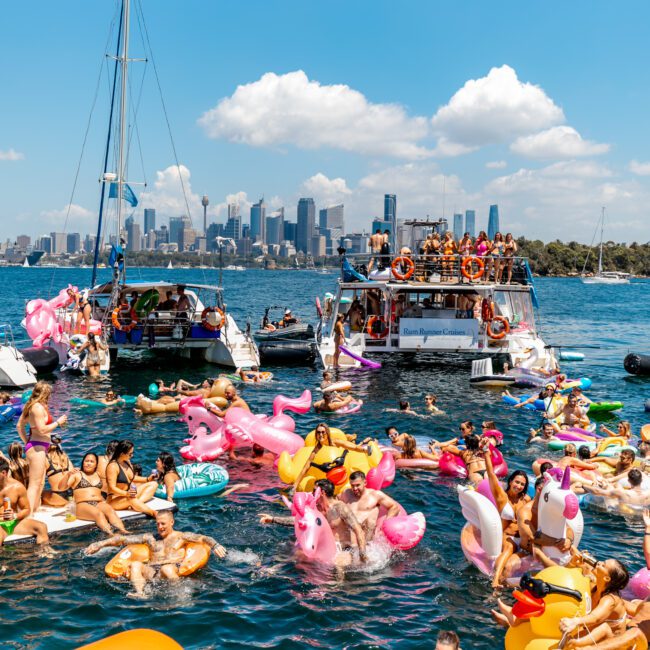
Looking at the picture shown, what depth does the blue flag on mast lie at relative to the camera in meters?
32.8

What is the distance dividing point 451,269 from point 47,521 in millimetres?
20087

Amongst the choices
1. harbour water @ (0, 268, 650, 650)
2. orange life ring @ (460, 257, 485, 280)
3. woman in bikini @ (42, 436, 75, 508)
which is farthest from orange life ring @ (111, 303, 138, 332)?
woman in bikini @ (42, 436, 75, 508)

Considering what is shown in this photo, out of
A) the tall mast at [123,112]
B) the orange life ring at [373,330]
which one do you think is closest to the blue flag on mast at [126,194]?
the tall mast at [123,112]

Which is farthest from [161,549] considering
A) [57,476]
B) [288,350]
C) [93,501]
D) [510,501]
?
[288,350]

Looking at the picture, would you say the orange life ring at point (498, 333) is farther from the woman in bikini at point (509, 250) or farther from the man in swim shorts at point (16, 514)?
the man in swim shorts at point (16, 514)

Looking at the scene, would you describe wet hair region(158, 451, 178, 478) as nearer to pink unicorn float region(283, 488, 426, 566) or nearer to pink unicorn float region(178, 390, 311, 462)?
pink unicorn float region(178, 390, 311, 462)

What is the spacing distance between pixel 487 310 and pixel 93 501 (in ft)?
64.2

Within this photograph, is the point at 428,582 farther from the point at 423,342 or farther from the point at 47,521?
the point at 423,342

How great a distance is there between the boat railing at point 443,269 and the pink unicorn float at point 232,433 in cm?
1250

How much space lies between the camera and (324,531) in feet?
34.5

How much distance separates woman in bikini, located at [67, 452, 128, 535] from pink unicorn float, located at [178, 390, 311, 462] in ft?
11.8

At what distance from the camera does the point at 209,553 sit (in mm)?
10805

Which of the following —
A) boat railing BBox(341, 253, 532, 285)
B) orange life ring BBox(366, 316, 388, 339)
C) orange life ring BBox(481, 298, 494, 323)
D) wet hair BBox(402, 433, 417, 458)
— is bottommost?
wet hair BBox(402, 433, 417, 458)

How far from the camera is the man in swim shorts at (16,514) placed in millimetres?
11359
